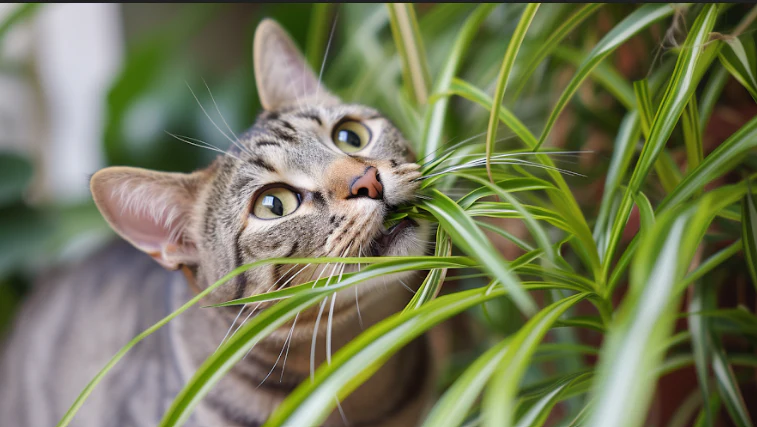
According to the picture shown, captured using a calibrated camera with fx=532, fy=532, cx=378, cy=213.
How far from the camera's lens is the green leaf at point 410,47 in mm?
663

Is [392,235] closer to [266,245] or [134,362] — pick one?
[266,245]

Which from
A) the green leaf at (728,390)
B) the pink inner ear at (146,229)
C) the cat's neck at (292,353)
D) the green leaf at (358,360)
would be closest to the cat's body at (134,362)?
the cat's neck at (292,353)

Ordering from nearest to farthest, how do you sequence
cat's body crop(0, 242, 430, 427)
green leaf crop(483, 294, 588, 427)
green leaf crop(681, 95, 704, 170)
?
green leaf crop(483, 294, 588, 427), green leaf crop(681, 95, 704, 170), cat's body crop(0, 242, 430, 427)

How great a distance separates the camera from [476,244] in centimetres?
37

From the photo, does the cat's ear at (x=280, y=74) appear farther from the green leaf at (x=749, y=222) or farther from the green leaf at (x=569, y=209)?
the green leaf at (x=749, y=222)

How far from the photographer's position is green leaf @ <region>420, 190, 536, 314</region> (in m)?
0.33

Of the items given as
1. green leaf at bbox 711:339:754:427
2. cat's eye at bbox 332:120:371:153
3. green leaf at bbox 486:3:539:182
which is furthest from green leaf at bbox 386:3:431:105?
green leaf at bbox 711:339:754:427

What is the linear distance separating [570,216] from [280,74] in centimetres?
44

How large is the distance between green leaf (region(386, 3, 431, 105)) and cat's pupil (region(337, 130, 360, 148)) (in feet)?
0.41

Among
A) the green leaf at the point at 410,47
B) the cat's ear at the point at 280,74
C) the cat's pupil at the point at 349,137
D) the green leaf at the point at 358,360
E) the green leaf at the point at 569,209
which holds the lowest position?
the green leaf at the point at 358,360

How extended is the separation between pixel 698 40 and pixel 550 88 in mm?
441

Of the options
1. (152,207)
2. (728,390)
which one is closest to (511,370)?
(728,390)

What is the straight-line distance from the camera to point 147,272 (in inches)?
35.1

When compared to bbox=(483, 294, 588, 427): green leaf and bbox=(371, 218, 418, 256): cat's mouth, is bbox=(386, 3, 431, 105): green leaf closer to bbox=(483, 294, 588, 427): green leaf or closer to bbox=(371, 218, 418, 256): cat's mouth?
bbox=(371, 218, 418, 256): cat's mouth
